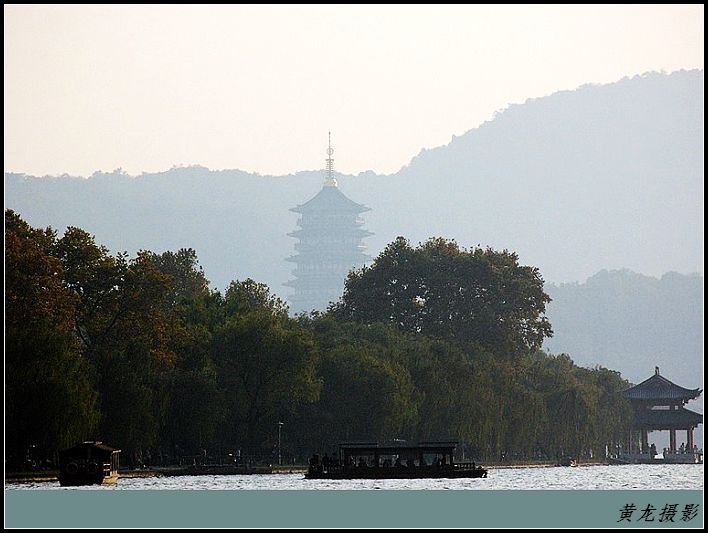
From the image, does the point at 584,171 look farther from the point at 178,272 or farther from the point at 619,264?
the point at 178,272

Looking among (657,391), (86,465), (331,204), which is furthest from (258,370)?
(331,204)

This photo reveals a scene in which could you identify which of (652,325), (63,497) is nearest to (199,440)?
(63,497)

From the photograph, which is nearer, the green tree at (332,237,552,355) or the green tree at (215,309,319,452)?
the green tree at (215,309,319,452)

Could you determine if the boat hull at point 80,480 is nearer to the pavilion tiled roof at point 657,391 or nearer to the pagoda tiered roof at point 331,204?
the pavilion tiled roof at point 657,391

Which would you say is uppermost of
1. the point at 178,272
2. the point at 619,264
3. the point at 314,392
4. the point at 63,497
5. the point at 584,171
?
Answer: the point at 584,171

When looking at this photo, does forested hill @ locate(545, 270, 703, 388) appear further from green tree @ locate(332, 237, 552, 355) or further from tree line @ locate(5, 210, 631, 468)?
tree line @ locate(5, 210, 631, 468)

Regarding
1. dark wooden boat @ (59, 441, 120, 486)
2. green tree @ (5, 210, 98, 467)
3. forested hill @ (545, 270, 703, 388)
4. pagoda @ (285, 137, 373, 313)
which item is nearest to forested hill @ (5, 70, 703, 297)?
forested hill @ (545, 270, 703, 388)

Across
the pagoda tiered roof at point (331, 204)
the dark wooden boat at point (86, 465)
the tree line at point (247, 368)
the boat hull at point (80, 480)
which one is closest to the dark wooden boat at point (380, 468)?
the tree line at point (247, 368)
